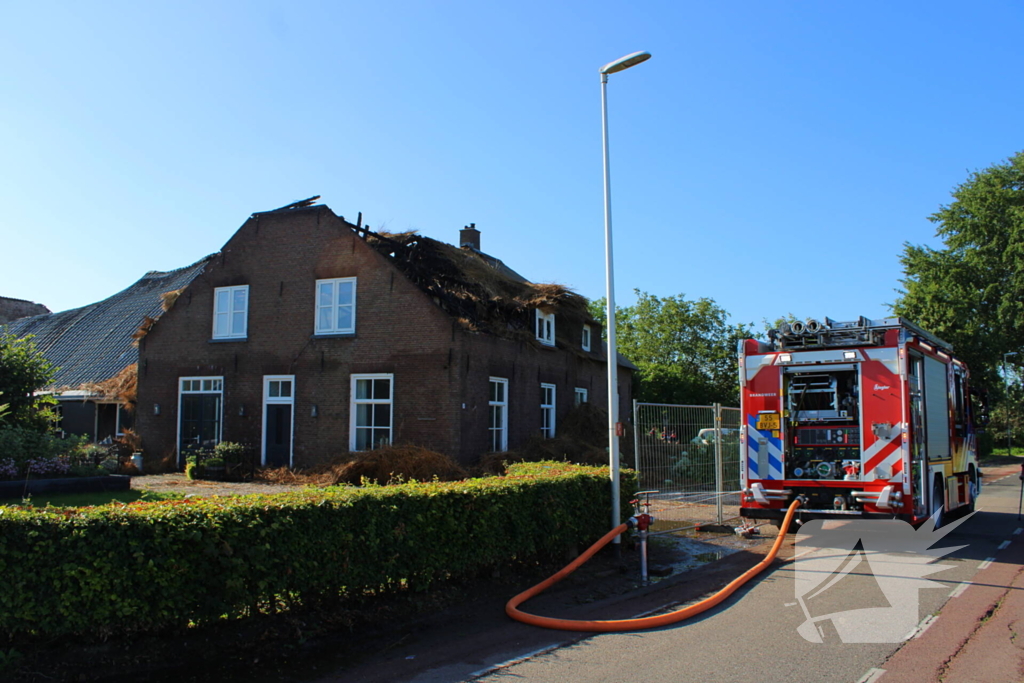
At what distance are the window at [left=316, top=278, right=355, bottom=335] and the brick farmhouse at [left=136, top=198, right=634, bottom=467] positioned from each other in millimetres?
33

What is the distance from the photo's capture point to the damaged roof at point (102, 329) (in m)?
27.1

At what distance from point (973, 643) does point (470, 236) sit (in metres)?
23.5

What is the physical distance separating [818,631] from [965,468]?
936 centimetres

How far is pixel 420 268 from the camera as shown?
764 inches

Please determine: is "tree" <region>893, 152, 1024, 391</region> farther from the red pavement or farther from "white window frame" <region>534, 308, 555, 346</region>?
the red pavement

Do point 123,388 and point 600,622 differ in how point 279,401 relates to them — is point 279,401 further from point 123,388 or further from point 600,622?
point 600,622

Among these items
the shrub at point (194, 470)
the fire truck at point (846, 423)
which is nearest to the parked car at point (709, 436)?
the fire truck at point (846, 423)

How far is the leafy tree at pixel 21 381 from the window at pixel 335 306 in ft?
22.4

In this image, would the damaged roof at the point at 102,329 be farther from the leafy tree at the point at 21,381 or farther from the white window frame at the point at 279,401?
the white window frame at the point at 279,401

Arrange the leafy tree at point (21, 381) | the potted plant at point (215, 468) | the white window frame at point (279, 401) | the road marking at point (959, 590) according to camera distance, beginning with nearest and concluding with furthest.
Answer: the road marking at point (959, 590) < the leafy tree at point (21, 381) < the potted plant at point (215, 468) < the white window frame at point (279, 401)

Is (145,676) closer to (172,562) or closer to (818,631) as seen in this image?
(172,562)

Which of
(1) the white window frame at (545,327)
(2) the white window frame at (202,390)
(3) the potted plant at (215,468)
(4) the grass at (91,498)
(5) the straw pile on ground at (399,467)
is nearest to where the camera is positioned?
(4) the grass at (91,498)

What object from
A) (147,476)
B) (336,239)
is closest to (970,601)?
(336,239)

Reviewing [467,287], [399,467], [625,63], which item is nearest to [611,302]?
[625,63]
